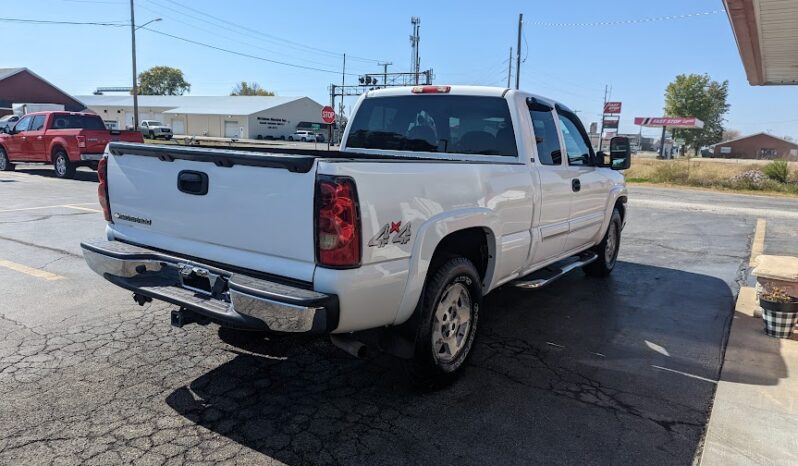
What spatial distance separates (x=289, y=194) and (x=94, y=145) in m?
15.0

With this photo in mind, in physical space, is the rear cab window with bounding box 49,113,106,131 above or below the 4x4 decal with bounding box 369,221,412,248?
above

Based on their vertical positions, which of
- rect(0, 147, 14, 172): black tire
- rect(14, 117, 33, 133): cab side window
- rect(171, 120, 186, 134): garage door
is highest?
rect(171, 120, 186, 134): garage door

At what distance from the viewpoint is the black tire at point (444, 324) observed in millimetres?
3441

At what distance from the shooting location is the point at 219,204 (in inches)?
129

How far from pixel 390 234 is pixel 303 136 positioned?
73.9 m

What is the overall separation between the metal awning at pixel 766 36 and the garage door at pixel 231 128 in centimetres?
6736

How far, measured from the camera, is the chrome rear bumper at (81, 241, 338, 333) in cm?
283

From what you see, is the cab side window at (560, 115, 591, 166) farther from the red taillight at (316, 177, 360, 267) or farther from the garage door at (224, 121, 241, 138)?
the garage door at (224, 121, 241, 138)

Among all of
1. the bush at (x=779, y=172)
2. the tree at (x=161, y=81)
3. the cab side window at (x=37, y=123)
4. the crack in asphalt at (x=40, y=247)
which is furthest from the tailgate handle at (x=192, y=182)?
the tree at (x=161, y=81)

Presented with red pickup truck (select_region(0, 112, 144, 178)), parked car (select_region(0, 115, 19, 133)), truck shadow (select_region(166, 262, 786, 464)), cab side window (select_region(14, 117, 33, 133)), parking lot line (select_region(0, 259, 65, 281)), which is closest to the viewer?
truck shadow (select_region(166, 262, 786, 464))

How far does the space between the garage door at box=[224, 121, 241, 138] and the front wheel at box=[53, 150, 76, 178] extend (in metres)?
58.2

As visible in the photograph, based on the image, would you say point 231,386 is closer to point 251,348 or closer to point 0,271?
point 251,348

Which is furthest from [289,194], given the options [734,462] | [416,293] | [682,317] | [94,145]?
[94,145]

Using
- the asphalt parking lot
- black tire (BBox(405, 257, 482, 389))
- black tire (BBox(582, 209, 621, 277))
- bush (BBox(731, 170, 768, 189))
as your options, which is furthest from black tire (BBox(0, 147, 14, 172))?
bush (BBox(731, 170, 768, 189))
